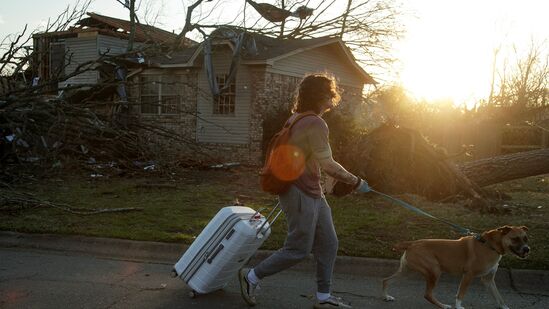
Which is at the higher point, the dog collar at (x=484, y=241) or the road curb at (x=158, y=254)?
the dog collar at (x=484, y=241)

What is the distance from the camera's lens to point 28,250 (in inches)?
283

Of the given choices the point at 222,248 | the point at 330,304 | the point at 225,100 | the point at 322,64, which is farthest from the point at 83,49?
the point at 330,304

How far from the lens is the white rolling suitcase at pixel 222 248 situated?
471 centimetres

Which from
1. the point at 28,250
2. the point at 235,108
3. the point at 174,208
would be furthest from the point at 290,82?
the point at 28,250

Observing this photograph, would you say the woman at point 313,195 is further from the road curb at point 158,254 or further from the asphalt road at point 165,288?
the road curb at point 158,254

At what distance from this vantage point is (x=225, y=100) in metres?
20.7

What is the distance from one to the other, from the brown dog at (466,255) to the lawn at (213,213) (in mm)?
1328

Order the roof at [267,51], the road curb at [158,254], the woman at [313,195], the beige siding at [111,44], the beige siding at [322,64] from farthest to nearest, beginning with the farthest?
the beige siding at [111,44]
the beige siding at [322,64]
the roof at [267,51]
the road curb at [158,254]
the woman at [313,195]

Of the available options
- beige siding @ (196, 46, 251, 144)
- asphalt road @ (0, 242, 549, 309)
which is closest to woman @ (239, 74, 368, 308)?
asphalt road @ (0, 242, 549, 309)

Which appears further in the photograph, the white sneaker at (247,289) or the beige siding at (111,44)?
the beige siding at (111,44)

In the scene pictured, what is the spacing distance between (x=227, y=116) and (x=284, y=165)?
16.2m

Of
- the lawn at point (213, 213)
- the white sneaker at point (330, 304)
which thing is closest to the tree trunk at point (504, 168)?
the lawn at point (213, 213)

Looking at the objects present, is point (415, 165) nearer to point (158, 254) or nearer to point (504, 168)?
point (504, 168)

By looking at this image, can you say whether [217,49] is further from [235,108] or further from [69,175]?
[69,175]
